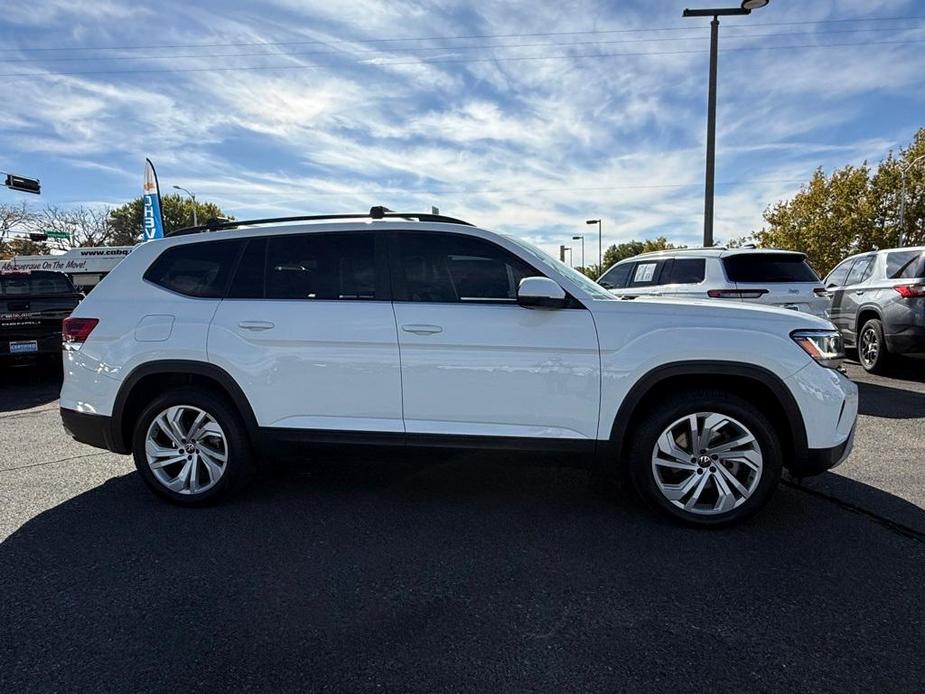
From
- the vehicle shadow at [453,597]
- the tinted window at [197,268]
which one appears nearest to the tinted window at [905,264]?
the vehicle shadow at [453,597]

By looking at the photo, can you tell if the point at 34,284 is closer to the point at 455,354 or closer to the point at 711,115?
the point at 455,354

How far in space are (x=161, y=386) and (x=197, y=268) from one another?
86 centimetres

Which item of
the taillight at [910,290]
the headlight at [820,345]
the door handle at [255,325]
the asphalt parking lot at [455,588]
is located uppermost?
the door handle at [255,325]

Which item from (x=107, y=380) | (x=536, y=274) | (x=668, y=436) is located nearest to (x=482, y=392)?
(x=536, y=274)

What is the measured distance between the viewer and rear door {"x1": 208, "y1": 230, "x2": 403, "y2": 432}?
11.2 ft

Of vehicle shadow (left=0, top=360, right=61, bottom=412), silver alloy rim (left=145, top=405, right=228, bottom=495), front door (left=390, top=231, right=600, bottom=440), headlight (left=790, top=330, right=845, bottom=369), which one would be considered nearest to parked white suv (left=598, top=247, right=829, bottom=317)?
headlight (left=790, top=330, right=845, bottom=369)

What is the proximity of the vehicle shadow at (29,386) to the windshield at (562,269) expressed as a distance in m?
7.02

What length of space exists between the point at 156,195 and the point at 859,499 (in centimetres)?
3054

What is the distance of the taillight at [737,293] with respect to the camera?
701 centimetres

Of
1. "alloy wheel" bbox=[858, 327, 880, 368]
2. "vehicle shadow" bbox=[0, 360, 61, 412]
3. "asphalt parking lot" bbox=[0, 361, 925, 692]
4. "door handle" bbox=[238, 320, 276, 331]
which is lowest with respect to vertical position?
"asphalt parking lot" bbox=[0, 361, 925, 692]

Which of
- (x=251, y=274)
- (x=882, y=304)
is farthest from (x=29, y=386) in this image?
(x=882, y=304)

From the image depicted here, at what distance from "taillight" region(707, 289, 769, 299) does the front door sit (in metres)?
4.65

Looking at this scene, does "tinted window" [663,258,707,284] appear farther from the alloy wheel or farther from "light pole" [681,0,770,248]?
"light pole" [681,0,770,248]

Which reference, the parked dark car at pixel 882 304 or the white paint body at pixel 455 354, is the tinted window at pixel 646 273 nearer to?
the parked dark car at pixel 882 304
